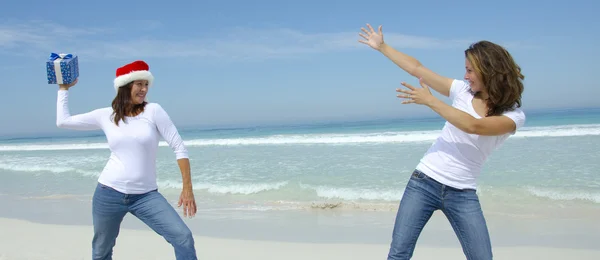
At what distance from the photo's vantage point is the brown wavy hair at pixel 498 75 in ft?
8.14

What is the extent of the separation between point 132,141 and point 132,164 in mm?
158

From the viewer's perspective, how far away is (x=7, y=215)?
25.7ft

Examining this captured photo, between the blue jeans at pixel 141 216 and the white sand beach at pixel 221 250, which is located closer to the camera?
the blue jeans at pixel 141 216

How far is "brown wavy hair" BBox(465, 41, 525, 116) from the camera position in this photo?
2482 mm

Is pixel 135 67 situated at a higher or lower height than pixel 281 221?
higher

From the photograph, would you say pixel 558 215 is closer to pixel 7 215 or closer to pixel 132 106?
pixel 132 106

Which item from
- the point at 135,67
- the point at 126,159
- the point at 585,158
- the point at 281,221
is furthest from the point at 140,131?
the point at 585,158

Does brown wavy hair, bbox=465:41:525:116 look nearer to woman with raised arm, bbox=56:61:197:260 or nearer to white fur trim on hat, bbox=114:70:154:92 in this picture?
woman with raised arm, bbox=56:61:197:260

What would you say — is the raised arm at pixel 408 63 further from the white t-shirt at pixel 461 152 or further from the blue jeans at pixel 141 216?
the blue jeans at pixel 141 216

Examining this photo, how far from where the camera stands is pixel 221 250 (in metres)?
5.34

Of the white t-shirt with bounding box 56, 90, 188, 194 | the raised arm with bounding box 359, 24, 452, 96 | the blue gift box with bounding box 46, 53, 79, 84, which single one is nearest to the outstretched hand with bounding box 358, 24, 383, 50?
the raised arm with bounding box 359, 24, 452, 96

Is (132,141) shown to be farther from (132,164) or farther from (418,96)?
(418,96)

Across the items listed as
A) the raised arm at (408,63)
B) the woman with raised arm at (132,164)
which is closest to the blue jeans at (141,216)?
the woman with raised arm at (132,164)

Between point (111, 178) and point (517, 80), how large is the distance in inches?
104
